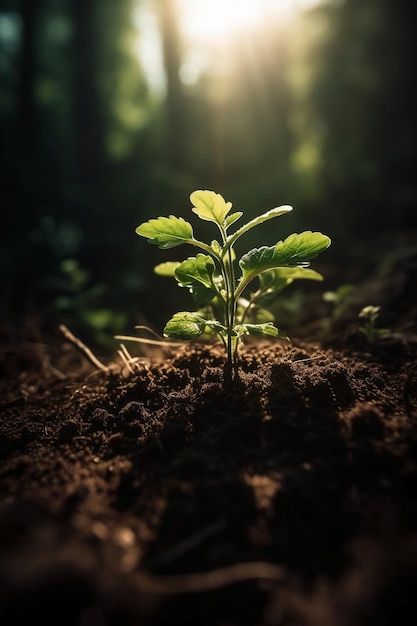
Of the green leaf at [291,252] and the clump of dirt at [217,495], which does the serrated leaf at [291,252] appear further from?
the clump of dirt at [217,495]

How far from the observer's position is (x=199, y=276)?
1818mm

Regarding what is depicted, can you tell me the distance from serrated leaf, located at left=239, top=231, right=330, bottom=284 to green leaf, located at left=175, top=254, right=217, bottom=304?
0.62 ft

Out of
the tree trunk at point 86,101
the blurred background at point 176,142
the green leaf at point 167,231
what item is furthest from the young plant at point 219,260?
the tree trunk at point 86,101

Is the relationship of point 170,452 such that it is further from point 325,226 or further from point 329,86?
point 329,86

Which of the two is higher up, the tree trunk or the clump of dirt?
the tree trunk

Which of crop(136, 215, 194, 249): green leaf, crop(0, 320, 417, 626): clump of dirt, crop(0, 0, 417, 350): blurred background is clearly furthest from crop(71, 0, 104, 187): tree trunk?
crop(0, 320, 417, 626): clump of dirt

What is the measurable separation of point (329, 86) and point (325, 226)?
17.0m

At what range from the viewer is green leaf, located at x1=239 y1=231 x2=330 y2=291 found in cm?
170

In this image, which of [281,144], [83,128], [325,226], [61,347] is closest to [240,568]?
[61,347]

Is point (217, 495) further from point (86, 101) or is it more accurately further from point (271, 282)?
point (86, 101)

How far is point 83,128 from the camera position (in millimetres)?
12500

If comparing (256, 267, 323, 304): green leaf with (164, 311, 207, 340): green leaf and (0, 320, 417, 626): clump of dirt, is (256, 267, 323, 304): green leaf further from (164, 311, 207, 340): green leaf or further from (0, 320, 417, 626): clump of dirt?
(164, 311, 207, 340): green leaf

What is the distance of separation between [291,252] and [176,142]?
841 centimetres

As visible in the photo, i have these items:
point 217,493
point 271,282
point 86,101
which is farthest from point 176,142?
point 217,493
